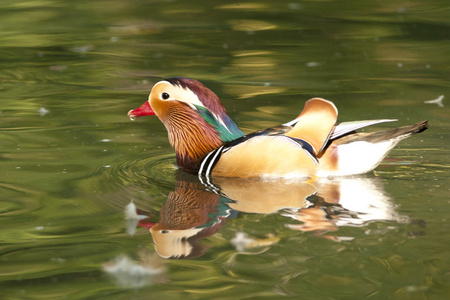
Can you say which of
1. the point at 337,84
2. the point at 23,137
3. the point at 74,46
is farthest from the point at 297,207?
the point at 74,46

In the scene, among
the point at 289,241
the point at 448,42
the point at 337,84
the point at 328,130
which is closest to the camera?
the point at 289,241

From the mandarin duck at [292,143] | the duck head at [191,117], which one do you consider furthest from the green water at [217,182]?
the duck head at [191,117]

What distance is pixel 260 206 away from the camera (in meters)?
5.80

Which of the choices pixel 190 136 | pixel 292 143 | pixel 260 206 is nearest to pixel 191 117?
pixel 190 136

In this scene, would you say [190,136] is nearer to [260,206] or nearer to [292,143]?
[292,143]

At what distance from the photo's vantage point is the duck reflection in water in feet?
17.4

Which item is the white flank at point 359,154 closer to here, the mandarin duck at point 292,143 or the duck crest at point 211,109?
the mandarin duck at point 292,143

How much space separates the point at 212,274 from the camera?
15.4 ft

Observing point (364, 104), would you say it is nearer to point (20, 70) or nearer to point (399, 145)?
point (399, 145)

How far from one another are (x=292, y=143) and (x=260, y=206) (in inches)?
28.9

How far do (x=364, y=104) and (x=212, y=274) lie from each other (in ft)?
14.6

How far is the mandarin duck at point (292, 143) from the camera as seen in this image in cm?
634

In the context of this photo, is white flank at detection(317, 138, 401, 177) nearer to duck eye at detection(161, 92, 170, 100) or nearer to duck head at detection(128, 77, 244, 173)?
duck head at detection(128, 77, 244, 173)

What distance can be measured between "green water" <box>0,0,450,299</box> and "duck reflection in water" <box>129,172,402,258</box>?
2 centimetres
